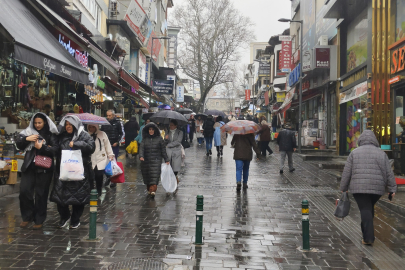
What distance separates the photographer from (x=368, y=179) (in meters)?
6.22

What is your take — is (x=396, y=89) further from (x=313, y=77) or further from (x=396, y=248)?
(x=313, y=77)

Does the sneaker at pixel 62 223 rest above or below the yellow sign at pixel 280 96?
below

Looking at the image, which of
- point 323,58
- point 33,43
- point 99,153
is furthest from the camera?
point 323,58

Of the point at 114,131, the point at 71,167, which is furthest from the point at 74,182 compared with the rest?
the point at 114,131

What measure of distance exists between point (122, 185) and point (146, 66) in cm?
2422

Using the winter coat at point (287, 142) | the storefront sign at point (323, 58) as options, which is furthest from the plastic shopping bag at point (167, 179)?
the storefront sign at point (323, 58)

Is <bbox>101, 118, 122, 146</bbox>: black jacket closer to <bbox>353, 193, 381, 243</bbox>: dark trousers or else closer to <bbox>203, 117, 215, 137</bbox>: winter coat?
<bbox>353, 193, 381, 243</bbox>: dark trousers

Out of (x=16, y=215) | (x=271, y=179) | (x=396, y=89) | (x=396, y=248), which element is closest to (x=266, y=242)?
(x=396, y=248)

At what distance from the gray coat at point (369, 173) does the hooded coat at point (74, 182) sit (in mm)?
3710

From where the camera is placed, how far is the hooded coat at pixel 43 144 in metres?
6.57

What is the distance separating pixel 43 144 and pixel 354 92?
13.1 metres

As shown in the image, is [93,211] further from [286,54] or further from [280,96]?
[280,96]

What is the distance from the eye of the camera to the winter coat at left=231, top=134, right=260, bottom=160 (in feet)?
36.0

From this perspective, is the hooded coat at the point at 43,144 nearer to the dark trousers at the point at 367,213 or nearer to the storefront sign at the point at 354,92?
the dark trousers at the point at 367,213
